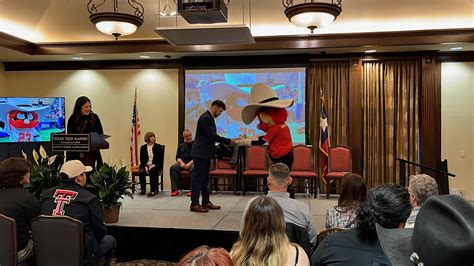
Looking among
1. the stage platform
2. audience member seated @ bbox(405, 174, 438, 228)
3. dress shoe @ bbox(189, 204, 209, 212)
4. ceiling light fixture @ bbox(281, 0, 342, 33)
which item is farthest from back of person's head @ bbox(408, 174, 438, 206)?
dress shoe @ bbox(189, 204, 209, 212)

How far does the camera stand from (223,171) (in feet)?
23.6

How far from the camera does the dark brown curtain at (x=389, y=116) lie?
7.29 m

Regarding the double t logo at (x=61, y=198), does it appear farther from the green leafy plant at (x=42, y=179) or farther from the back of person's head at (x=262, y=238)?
the back of person's head at (x=262, y=238)

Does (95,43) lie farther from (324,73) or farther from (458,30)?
(458,30)

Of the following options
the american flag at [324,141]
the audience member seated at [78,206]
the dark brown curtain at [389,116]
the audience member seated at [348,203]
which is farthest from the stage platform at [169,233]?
the dark brown curtain at [389,116]

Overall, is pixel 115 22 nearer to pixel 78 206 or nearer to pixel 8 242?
pixel 78 206

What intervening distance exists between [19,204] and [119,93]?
5482 mm

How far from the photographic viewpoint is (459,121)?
289 inches

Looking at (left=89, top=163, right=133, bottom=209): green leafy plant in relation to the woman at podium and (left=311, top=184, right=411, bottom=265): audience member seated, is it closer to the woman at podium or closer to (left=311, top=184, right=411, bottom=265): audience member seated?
the woman at podium

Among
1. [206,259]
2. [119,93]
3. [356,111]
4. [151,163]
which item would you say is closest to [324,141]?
[356,111]

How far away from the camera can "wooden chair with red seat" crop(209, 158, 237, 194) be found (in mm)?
7109

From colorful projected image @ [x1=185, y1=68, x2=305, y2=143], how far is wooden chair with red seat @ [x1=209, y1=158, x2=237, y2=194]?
718 mm

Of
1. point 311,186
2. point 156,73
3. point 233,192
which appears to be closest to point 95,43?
point 156,73

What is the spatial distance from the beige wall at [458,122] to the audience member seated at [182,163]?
4.49 meters
